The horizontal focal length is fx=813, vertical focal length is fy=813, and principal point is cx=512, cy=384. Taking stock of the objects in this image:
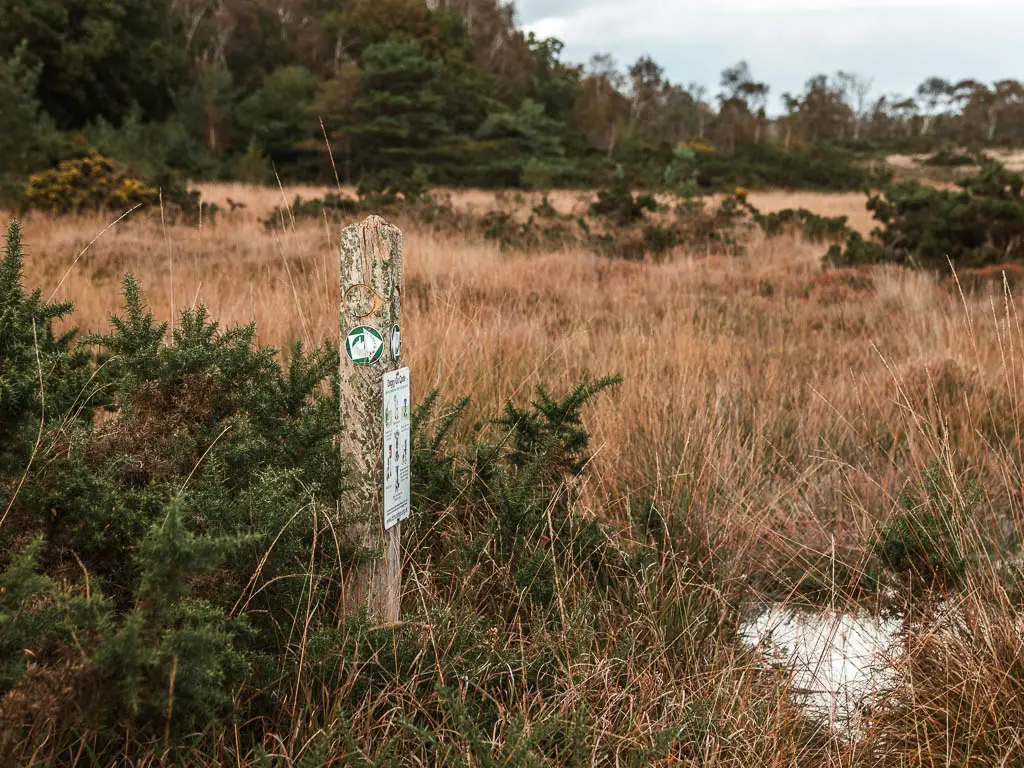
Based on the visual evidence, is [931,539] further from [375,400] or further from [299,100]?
[299,100]

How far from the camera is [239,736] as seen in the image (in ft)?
6.35

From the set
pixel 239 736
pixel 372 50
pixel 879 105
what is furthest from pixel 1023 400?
pixel 879 105

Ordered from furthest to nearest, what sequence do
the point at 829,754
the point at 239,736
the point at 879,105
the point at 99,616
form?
the point at 879,105 → the point at 829,754 → the point at 239,736 → the point at 99,616

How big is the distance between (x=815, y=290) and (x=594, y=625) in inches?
244

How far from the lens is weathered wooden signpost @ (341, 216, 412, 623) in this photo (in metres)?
2.11

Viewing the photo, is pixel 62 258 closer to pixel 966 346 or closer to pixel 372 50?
pixel 966 346

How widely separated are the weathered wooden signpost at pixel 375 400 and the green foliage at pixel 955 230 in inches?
321

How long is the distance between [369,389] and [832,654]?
186 cm

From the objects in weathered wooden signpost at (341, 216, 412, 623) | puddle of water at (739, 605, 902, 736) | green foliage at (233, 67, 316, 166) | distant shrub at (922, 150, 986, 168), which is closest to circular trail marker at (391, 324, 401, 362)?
weathered wooden signpost at (341, 216, 412, 623)

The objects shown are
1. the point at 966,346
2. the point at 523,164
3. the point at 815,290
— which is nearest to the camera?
the point at 966,346

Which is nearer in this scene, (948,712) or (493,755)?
(493,755)

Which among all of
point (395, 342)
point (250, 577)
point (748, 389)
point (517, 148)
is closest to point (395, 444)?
point (395, 342)

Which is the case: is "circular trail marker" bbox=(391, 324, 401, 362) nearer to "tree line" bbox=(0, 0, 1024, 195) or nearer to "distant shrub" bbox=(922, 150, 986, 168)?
"tree line" bbox=(0, 0, 1024, 195)

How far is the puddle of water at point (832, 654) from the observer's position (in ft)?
7.95
